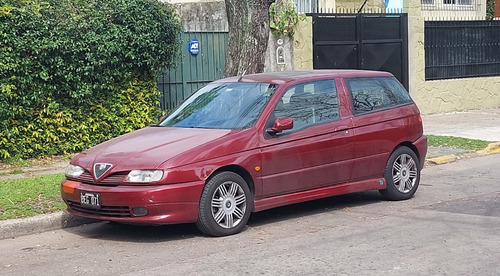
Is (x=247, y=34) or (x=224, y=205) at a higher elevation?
(x=247, y=34)

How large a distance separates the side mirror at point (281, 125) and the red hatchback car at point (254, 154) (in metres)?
0.01

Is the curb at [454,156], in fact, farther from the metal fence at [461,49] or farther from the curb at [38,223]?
the curb at [38,223]

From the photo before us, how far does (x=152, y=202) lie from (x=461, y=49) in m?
14.8

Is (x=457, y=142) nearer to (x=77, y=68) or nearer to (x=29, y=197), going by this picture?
(x=77, y=68)

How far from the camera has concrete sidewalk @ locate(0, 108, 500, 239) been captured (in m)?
8.50

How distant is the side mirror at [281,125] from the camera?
8289mm

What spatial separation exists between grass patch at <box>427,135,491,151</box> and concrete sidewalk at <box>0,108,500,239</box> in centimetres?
19

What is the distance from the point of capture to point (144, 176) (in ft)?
24.9

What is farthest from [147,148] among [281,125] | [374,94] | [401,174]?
[401,174]

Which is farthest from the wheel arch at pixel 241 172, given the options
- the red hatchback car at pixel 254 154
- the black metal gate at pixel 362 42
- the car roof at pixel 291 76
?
the black metal gate at pixel 362 42

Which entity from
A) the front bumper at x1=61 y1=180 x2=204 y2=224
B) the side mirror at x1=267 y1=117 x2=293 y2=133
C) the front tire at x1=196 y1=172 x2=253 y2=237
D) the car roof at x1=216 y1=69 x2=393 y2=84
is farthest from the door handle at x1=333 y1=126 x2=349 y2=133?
the front bumper at x1=61 y1=180 x2=204 y2=224

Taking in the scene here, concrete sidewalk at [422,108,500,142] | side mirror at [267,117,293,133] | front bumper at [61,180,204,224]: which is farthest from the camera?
concrete sidewalk at [422,108,500,142]

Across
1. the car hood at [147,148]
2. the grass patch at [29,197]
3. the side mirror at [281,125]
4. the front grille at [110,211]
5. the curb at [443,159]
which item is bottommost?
the curb at [443,159]

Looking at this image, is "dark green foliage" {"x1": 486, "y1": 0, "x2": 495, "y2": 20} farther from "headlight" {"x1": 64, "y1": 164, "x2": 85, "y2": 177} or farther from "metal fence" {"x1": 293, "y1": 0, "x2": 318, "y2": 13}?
"headlight" {"x1": 64, "y1": 164, "x2": 85, "y2": 177}
